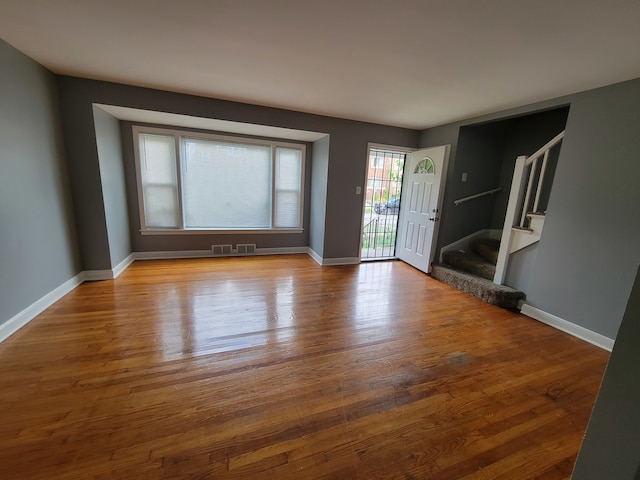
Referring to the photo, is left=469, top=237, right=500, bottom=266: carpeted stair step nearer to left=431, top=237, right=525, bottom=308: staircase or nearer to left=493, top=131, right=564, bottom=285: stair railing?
left=431, top=237, right=525, bottom=308: staircase

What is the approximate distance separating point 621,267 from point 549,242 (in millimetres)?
576

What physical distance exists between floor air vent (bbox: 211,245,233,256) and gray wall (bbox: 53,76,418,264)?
13cm

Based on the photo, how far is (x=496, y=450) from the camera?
1.38 meters

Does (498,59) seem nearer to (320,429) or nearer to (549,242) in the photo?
(549,242)

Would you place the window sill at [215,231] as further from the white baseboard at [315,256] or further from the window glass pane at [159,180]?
the white baseboard at [315,256]

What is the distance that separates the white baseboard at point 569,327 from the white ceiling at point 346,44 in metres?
2.26

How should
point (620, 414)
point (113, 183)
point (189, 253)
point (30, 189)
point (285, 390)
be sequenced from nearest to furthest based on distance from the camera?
point (620, 414) → point (285, 390) → point (30, 189) → point (113, 183) → point (189, 253)

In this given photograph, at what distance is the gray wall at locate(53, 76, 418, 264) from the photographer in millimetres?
2953

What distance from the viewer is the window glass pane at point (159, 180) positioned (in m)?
4.00

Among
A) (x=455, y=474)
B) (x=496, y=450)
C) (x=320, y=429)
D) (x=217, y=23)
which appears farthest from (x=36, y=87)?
(x=496, y=450)

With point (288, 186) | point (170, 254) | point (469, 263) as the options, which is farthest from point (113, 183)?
point (469, 263)

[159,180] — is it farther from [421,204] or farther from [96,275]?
[421,204]

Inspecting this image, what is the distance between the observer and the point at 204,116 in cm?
337

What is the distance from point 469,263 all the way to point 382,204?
2.01m
